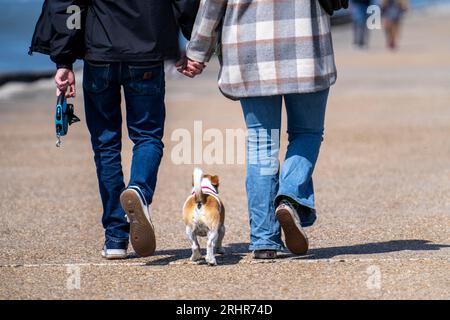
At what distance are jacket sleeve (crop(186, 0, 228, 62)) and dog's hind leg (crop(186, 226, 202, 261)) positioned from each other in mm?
917

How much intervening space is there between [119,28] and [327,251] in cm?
171

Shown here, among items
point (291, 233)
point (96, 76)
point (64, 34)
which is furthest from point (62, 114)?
point (291, 233)

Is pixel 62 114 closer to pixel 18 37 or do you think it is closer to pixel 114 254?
pixel 114 254

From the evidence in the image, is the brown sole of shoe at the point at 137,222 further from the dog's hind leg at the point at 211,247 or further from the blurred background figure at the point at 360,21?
the blurred background figure at the point at 360,21

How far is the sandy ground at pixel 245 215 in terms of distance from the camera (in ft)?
19.7

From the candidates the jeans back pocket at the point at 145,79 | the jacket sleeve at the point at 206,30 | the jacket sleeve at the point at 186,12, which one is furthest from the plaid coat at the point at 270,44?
the jeans back pocket at the point at 145,79

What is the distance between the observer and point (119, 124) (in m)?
6.84

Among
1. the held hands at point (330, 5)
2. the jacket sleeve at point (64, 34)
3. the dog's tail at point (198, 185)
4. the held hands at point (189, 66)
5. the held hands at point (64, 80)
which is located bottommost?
the dog's tail at point (198, 185)

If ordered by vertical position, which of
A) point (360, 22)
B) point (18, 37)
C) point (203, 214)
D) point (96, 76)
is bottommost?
point (18, 37)

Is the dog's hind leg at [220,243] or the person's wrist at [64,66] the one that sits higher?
the person's wrist at [64,66]

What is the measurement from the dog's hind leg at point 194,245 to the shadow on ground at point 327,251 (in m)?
0.12

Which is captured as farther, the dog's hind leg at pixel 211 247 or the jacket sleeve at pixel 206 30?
the jacket sleeve at pixel 206 30

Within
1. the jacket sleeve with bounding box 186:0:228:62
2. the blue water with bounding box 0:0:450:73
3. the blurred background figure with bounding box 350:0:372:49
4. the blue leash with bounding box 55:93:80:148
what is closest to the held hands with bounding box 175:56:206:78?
the jacket sleeve with bounding box 186:0:228:62
